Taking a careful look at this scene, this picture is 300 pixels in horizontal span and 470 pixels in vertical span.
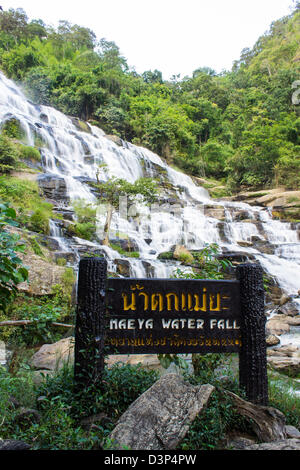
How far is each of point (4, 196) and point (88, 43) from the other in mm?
41353

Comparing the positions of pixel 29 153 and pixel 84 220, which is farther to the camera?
pixel 29 153

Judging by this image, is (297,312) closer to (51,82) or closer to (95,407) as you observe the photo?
(95,407)

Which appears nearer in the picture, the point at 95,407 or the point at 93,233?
the point at 95,407

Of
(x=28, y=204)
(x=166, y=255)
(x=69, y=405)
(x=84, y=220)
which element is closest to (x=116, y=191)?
(x=84, y=220)

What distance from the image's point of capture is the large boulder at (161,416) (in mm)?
2301

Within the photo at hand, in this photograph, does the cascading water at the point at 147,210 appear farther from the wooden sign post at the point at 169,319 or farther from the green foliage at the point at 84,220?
the wooden sign post at the point at 169,319

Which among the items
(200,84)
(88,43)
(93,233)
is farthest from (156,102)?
(93,233)

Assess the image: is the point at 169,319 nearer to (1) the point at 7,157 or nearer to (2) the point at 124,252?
(2) the point at 124,252

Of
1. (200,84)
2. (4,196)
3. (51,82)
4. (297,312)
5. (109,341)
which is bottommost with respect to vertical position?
(297,312)

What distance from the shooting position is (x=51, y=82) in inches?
1133

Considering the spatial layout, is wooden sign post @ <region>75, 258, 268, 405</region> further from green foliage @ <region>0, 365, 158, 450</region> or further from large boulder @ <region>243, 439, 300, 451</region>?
large boulder @ <region>243, 439, 300, 451</region>

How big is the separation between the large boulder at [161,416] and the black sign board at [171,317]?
12.0 inches

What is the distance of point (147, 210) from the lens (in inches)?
690

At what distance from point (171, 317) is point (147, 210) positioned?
1480cm
